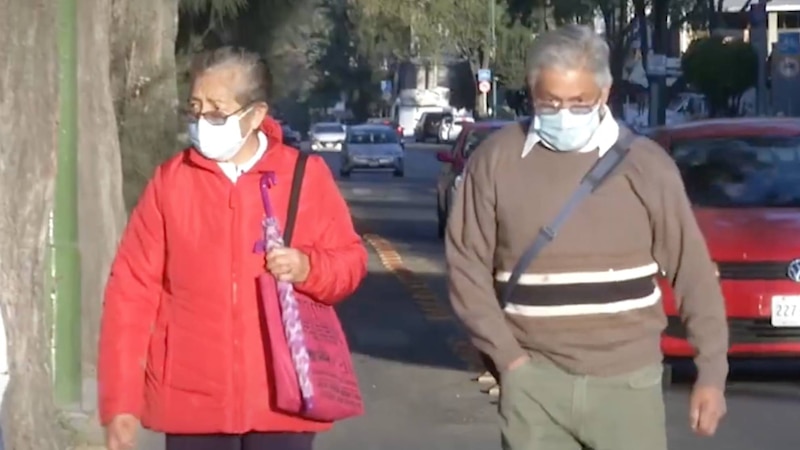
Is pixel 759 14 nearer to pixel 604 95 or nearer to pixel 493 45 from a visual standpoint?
pixel 604 95

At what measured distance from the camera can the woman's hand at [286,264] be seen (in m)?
5.12

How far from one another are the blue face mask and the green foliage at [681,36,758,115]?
39.1 m

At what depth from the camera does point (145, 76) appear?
15000mm

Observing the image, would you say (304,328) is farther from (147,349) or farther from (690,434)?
(690,434)

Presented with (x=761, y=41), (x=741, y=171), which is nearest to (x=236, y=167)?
(x=741, y=171)

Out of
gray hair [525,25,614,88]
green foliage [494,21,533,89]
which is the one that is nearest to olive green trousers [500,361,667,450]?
gray hair [525,25,614,88]

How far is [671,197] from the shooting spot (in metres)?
5.38

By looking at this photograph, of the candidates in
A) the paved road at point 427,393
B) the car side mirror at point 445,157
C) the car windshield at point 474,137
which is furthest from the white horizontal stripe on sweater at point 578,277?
the car side mirror at point 445,157

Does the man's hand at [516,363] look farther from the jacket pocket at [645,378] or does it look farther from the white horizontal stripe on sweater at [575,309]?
the jacket pocket at [645,378]

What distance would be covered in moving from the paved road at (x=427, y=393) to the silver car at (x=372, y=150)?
96.8ft

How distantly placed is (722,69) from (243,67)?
4012 centimetres

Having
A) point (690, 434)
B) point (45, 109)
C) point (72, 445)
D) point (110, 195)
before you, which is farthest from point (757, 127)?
point (45, 109)

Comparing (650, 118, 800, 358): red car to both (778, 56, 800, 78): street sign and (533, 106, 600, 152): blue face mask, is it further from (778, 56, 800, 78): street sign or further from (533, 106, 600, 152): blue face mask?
(778, 56, 800, 78): street sign

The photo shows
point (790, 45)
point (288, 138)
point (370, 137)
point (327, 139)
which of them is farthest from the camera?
point (327, 139)
